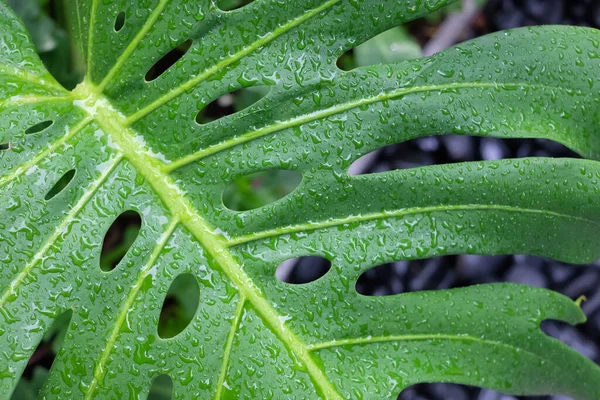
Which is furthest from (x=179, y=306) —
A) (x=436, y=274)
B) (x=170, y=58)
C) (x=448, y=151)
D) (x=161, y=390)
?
(x=448, y=151)

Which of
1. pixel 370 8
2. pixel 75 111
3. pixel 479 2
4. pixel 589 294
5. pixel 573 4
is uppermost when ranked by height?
pixel 573 4

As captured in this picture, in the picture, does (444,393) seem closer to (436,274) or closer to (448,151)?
(436,274)

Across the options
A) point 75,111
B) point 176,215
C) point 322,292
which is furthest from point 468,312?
point 75,111

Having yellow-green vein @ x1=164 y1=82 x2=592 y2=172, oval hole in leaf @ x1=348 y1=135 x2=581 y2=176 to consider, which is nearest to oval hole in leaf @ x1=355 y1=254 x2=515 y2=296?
oval hole in leaf @ x1=348 y1=135 x2=581 y2=176

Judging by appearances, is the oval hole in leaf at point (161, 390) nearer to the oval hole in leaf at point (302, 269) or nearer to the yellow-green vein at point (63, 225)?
the oval hole in leaf at point (302, 269)

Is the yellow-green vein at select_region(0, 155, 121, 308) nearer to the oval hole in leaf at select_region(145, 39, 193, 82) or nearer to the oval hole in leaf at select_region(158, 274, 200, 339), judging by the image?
the oval hole in leaf at select_region(158, 274, 200, 339)

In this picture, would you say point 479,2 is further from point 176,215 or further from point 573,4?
point 176,215

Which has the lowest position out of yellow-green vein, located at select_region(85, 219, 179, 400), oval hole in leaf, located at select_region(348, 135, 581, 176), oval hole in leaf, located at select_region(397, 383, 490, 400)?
yellow-green vein, located at select_region(85, 219, 179, 400)
